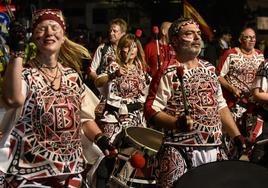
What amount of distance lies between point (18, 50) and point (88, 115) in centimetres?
85

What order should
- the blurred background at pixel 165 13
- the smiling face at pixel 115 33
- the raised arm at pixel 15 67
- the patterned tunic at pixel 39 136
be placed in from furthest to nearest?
the blurred background at pixel 165 13, the smiling face at pixel 115 33, the patterned tunic at pixel 39 136, the raised arm at pixel 15 67

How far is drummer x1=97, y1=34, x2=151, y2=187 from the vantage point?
27.9ft

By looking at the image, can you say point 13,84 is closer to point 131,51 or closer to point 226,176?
point 226,176

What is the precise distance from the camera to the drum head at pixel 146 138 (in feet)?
20.3

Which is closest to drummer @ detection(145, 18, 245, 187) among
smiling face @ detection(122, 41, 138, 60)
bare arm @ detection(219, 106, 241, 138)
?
bare arm @ detection(219, 106, 241, 138)

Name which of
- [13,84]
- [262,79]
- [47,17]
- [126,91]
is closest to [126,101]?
[126,91]

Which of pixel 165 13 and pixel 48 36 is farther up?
pixel 48 36

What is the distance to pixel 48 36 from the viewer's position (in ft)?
15.5

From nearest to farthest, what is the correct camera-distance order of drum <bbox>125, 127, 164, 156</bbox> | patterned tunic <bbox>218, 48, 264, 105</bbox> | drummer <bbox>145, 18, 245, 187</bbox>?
drummer <bbox>145, 18, 245, 187</bbox> < drum <bbox>125, 127, 164, 156</bbox> < patterned tunic <bbox>218, 48, 264, 105</bbox>

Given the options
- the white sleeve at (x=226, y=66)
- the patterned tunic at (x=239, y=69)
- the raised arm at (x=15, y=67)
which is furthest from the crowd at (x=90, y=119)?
the white sleeve at (x=226, y=66)

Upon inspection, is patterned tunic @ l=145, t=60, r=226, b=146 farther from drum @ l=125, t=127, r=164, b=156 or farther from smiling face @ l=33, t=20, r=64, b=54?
smiling face @ l=33, t=20, r=64, b=54

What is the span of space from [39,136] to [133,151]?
1.71m

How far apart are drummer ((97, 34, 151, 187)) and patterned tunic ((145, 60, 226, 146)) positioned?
9.03 feet

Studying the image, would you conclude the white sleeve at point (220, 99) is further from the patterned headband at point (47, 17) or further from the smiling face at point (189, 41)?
the patterned headband at point (47, 17)
